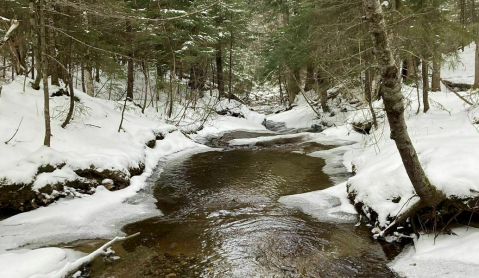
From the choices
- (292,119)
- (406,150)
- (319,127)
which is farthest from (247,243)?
(292,119)

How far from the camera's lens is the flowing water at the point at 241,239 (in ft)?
13.9

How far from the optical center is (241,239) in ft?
16.8

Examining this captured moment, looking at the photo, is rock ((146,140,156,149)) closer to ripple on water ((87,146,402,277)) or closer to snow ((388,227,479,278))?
ripple on water ((87,146,402,277))

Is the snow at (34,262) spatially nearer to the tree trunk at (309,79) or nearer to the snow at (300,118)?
the snow at (300,118)

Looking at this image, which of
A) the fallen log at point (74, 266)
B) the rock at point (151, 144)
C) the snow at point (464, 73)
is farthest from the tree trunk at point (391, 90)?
the snow at point (464, 73)

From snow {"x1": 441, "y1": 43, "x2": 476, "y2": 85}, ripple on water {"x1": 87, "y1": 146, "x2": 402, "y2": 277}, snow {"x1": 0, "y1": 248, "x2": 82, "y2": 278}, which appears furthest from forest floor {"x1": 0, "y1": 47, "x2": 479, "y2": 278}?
snow {"x1": 441, "y1": 43, "x2": 476, "y2": 85}

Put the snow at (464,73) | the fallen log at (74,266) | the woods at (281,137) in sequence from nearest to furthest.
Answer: the fallen log at (74,266) < the woods at (281,137) < the snow at (464,73)

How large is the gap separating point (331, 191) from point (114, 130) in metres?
7.65

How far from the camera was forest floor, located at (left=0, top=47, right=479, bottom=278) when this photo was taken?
410 cm

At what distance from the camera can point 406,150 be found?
4.04 m

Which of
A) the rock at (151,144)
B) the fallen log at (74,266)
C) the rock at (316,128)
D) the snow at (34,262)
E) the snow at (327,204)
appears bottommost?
the rock at (316,128)

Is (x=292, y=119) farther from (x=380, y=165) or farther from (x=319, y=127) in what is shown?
(x=380, y=165)

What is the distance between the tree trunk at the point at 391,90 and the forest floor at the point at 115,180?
71 cm

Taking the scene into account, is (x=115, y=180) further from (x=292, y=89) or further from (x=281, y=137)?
(x=292, y=89)
